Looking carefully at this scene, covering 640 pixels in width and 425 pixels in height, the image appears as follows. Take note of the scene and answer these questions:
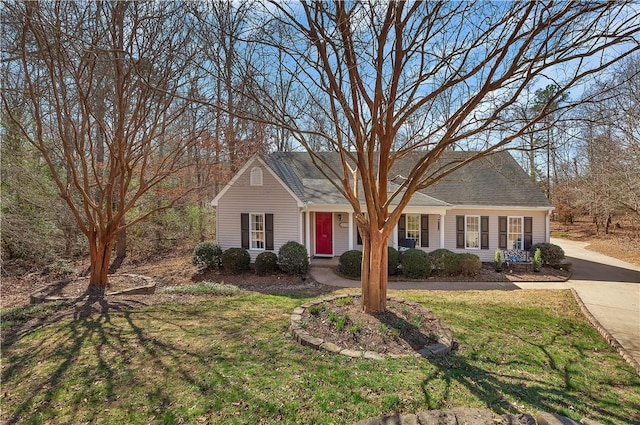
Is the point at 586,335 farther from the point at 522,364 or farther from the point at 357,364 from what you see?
the point at 357,364

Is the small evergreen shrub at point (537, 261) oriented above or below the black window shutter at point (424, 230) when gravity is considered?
below

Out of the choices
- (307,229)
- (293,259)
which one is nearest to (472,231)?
(307,229)

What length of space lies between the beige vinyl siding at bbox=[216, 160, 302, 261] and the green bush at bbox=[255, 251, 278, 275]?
1.09 metres

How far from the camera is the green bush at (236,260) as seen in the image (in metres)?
12.6

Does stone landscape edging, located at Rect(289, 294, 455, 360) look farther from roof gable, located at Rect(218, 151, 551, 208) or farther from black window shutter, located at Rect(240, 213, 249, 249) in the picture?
black window shutter, located at Rect(240, 213, 249, 249)

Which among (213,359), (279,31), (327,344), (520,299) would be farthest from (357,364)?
(520,299)

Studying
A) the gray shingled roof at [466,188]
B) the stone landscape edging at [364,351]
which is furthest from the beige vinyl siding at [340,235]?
the stone landscape edging at [364,351]

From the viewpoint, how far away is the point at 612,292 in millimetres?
9594

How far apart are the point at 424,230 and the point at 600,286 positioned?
602cm

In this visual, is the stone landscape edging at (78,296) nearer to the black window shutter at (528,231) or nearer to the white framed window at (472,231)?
the white framed window at (472,231)

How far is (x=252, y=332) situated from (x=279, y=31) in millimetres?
5076

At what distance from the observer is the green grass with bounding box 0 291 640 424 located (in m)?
3.29

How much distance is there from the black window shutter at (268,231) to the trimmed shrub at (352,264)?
3244 millimetres

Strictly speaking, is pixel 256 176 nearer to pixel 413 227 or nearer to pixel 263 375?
Result: pixel 413 227
